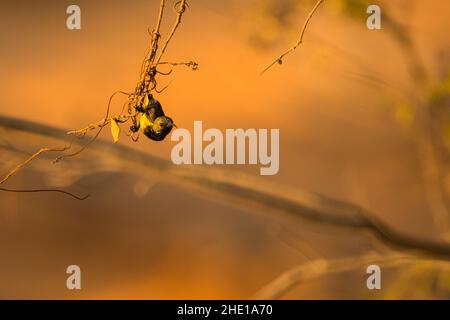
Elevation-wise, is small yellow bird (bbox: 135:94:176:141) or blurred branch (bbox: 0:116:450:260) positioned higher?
small yellow bird (bbox: 135:94:176:141)

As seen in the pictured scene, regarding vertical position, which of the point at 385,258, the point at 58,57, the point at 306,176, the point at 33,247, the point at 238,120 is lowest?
the point at 385,258

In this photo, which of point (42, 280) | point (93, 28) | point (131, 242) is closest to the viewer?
point (42, 280)

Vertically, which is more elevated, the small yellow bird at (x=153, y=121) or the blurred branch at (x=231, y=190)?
the small yellow bird at (x=153, y=121)

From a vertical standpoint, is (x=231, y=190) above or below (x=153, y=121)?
below

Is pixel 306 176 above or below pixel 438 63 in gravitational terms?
below

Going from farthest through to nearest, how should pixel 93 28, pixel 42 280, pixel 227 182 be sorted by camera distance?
1. pixel 93 28
2. pixel 42 280
3. pixel 227 182

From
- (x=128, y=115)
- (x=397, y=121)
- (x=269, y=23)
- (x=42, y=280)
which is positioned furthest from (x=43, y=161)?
(x=397, y=121)

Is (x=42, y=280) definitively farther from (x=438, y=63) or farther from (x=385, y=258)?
(x=438, y=63)

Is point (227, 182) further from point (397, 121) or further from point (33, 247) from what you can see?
point (397, 121)

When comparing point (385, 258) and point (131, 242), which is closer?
point (385, 258)

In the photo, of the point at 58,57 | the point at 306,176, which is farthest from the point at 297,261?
the point at 58,57
